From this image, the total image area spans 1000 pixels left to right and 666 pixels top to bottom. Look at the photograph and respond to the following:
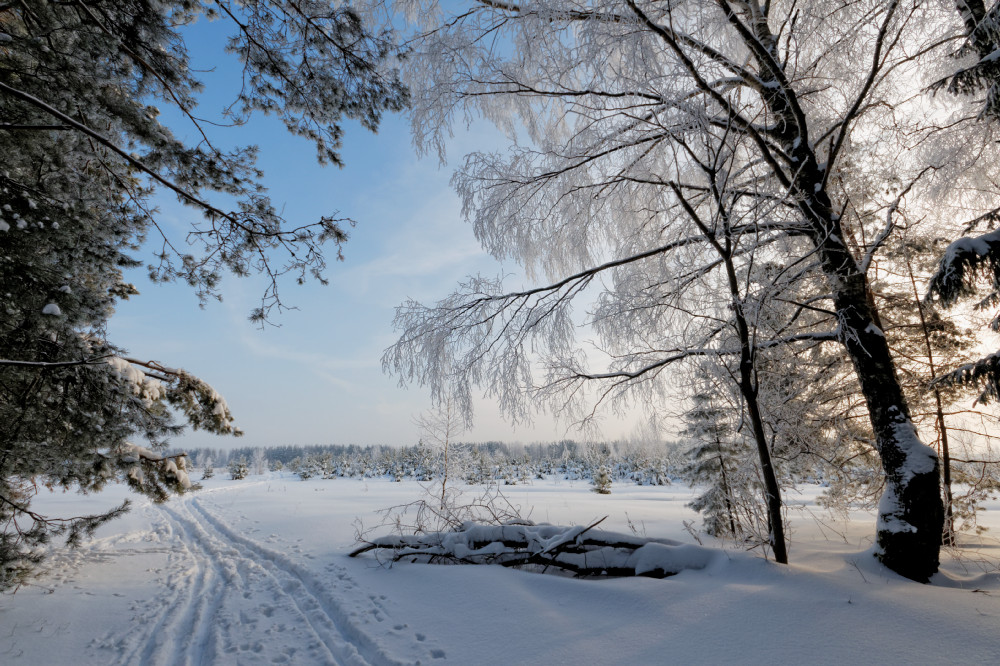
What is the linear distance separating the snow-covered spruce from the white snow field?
216 millimetres

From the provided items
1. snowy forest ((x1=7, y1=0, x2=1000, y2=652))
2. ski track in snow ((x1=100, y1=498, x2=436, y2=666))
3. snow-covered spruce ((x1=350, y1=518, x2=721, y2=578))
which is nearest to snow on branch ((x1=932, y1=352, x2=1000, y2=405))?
snowy forest ((x1=7, y1=0, x2=1000, y2=652))

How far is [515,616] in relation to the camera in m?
3.50

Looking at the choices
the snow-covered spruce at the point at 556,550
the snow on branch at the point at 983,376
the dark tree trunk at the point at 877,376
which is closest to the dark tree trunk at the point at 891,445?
the dark tree trunk at the point at 877,376

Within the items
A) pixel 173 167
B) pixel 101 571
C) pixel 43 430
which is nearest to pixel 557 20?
pixel 173 167

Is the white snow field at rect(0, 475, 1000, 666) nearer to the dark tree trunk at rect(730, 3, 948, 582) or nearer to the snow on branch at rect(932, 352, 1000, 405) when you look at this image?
the dark tree trunk at rect(730, 3, 948, 582)

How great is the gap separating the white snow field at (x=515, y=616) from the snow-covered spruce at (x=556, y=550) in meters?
0.22

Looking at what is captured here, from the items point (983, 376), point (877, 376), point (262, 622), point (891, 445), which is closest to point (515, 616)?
point (262, 622)

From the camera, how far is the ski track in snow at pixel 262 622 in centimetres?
334

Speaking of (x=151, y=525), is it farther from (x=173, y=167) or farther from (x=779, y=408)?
(x=779, y=408)

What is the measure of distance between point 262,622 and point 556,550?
307 centimetres

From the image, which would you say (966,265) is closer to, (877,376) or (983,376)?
(983,376)

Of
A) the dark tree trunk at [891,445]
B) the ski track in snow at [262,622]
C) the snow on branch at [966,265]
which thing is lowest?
the ski track in snow at [262,622]

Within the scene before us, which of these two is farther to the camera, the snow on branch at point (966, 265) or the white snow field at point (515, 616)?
the snow on branch at point (966, 265)

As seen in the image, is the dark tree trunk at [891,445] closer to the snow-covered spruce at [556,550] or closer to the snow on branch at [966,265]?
the snow on branch at [966,265]
